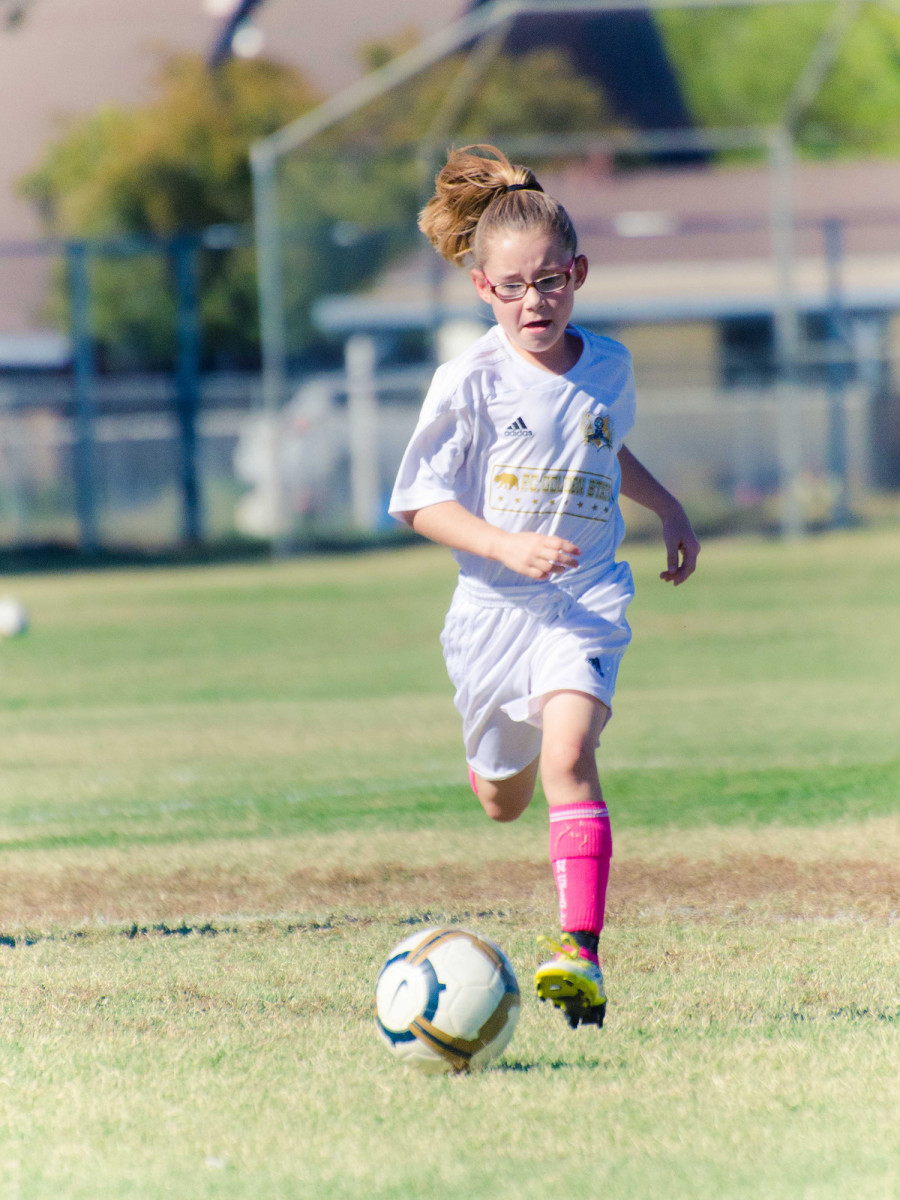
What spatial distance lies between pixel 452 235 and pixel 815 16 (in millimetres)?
20457

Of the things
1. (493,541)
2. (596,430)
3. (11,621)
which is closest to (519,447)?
(596,430)

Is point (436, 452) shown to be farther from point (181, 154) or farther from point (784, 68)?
point (181, 154)

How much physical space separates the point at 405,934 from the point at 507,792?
0.48m

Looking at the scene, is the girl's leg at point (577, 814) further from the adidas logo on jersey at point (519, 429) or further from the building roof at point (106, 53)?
the building roof at point (106, 53)

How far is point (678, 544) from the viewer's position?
14.6 ft

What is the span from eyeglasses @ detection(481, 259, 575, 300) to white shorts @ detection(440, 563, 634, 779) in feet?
2.30

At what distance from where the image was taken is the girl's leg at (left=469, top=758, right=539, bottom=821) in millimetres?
4570

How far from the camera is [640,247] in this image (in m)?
27.9

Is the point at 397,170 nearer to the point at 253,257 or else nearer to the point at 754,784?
the point at 253,257

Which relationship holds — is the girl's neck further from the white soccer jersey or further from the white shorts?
the white shorts

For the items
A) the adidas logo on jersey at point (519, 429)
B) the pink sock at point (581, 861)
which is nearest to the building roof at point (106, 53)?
the adidas logo on jersey at point (519, 429)

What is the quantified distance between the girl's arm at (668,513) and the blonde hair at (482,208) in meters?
0.63

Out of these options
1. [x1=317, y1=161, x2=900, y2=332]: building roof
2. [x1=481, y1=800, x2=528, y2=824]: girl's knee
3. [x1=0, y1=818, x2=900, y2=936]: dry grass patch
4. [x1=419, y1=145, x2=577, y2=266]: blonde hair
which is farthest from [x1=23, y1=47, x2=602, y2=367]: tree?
[x1=481, y1=800, x2=528, y2=824]: girl's knee

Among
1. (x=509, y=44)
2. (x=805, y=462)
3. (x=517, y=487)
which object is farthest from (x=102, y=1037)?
(x=509, y=44)
